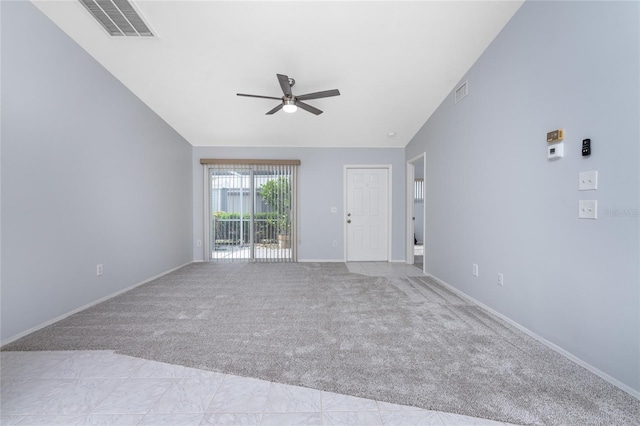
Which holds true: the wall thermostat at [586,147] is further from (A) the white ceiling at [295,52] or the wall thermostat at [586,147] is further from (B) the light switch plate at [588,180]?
(A) the white ceiling at [295,52]

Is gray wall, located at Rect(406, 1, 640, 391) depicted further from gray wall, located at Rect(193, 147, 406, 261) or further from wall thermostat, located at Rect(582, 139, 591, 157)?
gray wall, located at Rect(193, 147, 406, 261)

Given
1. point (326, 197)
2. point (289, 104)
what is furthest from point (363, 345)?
point (326, 197)

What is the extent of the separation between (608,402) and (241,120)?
4.89 m

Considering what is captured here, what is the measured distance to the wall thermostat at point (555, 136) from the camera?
6.44 feet

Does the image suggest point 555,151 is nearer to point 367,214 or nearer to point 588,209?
point 588,209

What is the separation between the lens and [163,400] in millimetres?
1457

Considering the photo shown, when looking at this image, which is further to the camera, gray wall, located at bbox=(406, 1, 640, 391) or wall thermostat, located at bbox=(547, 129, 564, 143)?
wall thermostat, located at bbox=(547, 129, 564, 143)

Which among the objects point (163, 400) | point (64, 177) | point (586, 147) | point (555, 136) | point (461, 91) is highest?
point (461, 91)

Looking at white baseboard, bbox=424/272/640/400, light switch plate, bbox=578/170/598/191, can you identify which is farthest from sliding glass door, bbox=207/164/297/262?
light switch plate, bbox=578/170/598/191

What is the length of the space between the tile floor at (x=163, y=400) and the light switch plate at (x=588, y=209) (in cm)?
150

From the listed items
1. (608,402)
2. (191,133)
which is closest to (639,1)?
(608,402)

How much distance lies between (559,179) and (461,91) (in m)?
1.84

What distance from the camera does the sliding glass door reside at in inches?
209

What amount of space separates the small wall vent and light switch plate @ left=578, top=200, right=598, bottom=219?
2.00m
